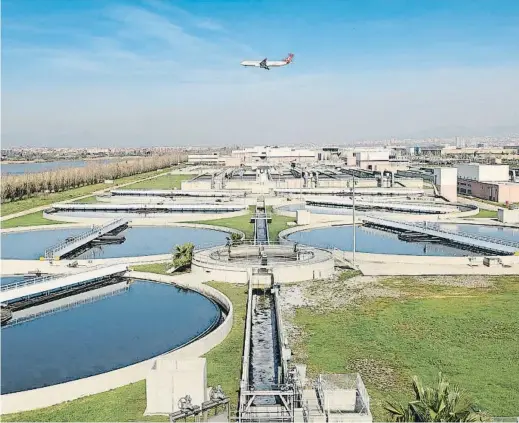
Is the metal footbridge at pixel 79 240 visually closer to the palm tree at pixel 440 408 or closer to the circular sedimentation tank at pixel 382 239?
the circular sedimentation tank at pixel 382 239

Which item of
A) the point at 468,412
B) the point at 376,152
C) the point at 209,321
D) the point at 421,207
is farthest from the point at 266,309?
the point at 376,152

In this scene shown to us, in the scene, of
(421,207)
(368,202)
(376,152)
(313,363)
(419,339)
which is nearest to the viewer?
(313,363)

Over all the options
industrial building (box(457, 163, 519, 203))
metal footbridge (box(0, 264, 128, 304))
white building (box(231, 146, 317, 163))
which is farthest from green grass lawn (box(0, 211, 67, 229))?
white building (box(231, 146, 317, 163))

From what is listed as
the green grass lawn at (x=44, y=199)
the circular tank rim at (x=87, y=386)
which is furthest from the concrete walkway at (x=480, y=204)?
the green grass lawn at (x=44, y=199)

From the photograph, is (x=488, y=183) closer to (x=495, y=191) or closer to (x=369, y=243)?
(x=495, y=191)

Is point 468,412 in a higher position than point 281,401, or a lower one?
higher

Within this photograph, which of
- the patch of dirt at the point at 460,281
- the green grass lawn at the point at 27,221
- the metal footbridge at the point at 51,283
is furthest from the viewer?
the green grass lawn at the point at 27,221

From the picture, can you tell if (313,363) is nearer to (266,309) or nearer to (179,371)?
(179,371)
